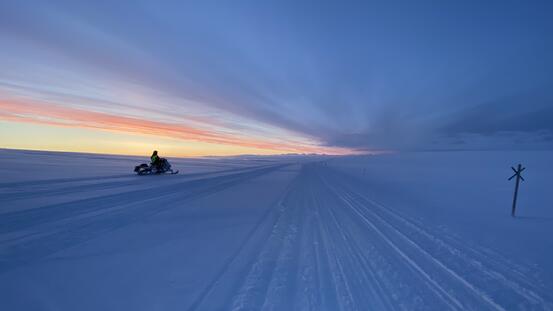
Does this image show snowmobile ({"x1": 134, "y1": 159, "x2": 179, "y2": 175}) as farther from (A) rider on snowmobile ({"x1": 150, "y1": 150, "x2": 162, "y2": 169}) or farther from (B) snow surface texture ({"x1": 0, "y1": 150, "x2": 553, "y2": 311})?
(B) snow surface texture ({"x1": 0, "y1": 150, "x2": 553, "y2": 311})

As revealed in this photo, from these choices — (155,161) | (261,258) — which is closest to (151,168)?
(155,161)

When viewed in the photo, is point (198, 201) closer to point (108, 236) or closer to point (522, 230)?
point (108, 236)

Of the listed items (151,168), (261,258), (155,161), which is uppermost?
(155,161)

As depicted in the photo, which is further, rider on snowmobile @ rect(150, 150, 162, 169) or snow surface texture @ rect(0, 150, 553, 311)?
rider on snowmobile @ rect(150, 150, 162, 169)

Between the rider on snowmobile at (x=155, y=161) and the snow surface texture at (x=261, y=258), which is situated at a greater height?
the rider on snowmobile at (x=155, y=161)

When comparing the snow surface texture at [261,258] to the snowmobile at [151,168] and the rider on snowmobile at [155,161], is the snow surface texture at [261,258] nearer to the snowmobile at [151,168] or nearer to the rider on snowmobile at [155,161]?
the snowmobile at [151,168]

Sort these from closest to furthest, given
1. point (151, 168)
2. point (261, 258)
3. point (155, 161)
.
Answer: point (261, 258)
point (151, 168)
point (155, 161)

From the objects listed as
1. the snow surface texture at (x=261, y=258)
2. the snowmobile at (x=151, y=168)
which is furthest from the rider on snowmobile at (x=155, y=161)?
the snow surface texture at (x=261, y=258)

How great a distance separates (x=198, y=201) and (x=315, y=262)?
663 cm

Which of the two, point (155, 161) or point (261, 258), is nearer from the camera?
point (261, 258)

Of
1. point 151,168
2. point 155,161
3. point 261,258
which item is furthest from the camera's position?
point 155,161

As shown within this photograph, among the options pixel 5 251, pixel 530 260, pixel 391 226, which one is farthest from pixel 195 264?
pixel 530 260

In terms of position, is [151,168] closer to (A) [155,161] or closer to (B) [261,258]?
(A) [155,161]

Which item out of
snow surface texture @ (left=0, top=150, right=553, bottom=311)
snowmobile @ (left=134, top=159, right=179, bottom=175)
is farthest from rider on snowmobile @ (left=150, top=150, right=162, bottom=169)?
snow surface texture @ (left=0, top=150, right=553, bottom=311)
